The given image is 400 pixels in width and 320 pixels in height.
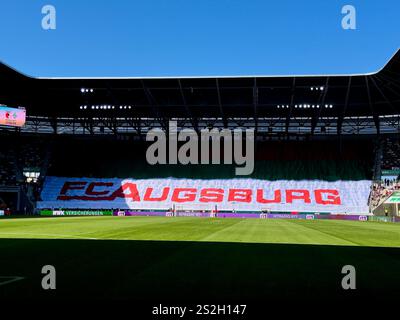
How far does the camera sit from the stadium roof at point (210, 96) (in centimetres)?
5172

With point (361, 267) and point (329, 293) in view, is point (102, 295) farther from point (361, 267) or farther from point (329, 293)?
point (361, 267)

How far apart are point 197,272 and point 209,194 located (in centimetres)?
5350

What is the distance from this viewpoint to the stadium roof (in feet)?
170

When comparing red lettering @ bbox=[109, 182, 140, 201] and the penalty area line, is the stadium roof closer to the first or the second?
red lettering @ bbox=[109, 182, 140, 201]

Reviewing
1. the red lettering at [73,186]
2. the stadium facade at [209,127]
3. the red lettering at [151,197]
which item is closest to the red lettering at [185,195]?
the stadium facade at [209,127]

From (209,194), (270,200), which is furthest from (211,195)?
(270,200)

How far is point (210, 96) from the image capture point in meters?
57.3

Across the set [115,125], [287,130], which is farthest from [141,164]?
[287,130]

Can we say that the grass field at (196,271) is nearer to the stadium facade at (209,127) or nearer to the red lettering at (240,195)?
the stadium facade at (209,127)

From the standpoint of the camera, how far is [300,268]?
32.9ft

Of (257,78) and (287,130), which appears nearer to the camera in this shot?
(257,78)

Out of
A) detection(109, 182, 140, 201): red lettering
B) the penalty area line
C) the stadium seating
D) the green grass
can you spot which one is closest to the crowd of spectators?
the stadium seating

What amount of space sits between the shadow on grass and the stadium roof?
1555 inches

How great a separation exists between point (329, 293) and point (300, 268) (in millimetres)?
2631
